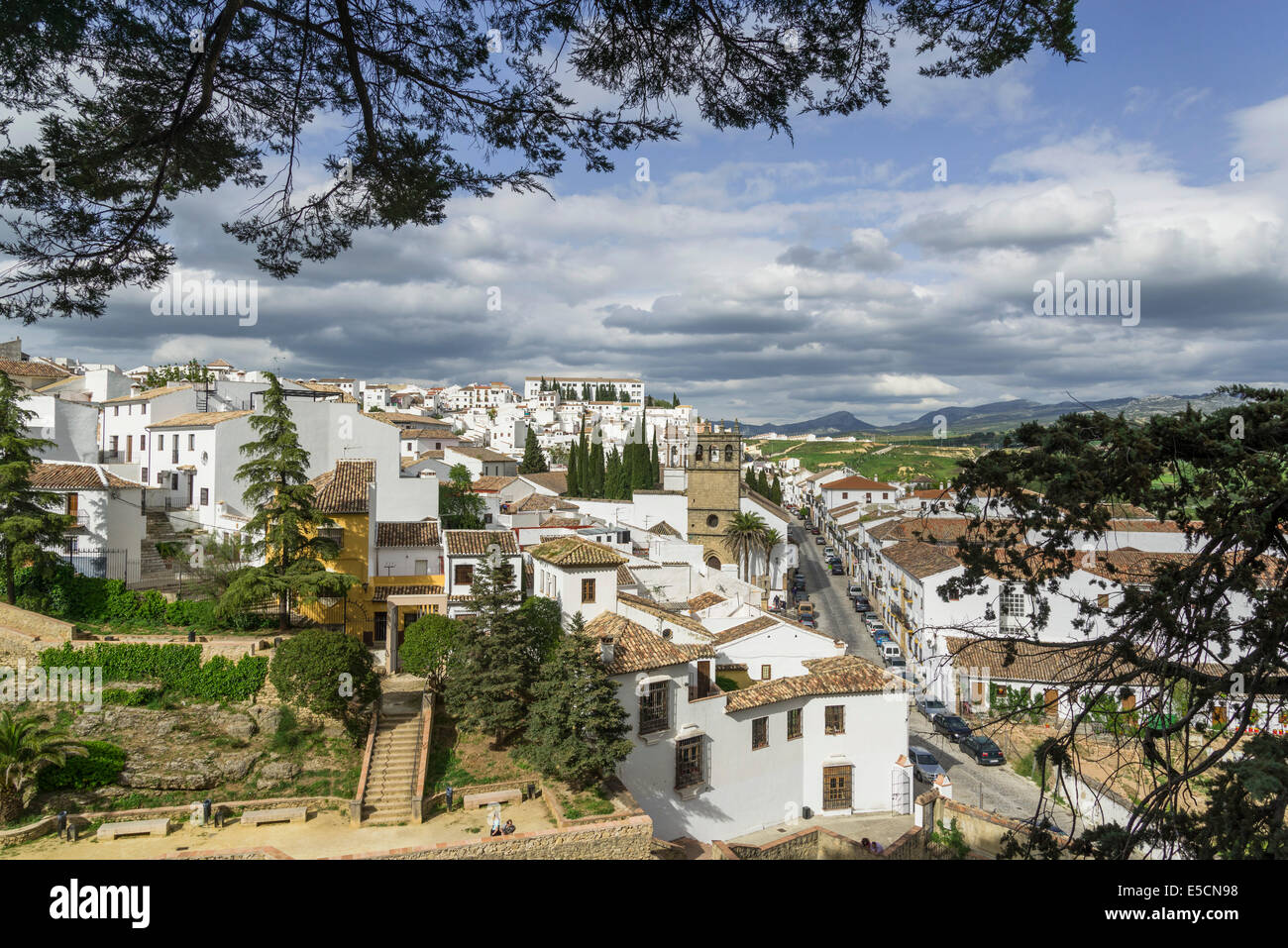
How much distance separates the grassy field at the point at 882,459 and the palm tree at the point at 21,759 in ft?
147

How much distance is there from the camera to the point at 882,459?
89.8m

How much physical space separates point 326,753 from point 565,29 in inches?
487

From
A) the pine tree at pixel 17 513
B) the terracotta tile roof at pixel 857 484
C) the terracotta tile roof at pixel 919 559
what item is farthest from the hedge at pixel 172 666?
the terracotta tile roof at pixel 857 484

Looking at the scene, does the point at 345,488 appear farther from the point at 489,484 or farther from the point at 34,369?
the point at 34,369

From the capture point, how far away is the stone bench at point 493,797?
11852 mm

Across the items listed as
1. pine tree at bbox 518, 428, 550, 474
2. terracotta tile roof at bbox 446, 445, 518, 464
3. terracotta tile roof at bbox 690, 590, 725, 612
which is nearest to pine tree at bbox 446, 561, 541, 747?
terracotta tile roof at bbox 690, 590, 725, 612

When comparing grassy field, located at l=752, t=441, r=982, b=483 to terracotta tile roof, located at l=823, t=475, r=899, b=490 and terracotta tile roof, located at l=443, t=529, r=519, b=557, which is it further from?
terracotta tile roof, located at l=443, t=529, r=519, b=557

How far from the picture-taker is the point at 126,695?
12.4 metres

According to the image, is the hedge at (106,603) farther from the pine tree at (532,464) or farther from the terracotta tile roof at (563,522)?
the pine tree at (532,464)

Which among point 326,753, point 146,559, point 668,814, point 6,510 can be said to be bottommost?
point 668,814

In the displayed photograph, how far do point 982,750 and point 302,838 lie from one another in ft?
53.7

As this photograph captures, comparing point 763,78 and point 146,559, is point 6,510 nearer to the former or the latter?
point 146,559

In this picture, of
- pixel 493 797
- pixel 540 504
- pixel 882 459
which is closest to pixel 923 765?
pixel 493 797
